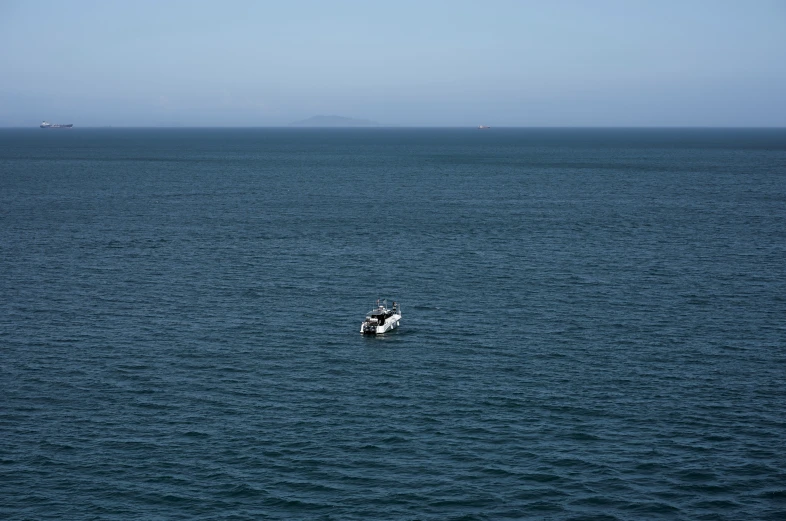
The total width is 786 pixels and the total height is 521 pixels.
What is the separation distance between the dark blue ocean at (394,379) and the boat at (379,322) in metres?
1.66

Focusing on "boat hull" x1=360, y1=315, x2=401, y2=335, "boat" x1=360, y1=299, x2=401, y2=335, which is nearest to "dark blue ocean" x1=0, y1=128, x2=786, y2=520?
"boat hull" x1=360, y1=315, x2=401, y2=335

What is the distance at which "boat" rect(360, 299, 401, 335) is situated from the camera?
285ft

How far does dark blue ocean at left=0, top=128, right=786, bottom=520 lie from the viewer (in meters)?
54.2

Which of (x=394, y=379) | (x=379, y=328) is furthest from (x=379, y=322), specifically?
(x=394, y=379)

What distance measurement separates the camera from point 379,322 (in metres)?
87.4

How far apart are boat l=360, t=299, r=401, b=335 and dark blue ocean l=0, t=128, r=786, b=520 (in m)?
1.66

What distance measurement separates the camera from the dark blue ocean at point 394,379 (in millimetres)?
54156

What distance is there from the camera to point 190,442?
60.9 meters

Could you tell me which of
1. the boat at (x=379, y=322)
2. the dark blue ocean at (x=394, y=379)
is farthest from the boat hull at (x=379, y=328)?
the dark blue ocean at (x=394, y=379)

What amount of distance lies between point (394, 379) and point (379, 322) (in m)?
13.8

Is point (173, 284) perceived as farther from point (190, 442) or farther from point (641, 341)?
point (641, 341)

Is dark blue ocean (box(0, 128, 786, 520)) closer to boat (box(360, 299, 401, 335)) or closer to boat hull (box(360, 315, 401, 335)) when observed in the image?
boat hull (box(360, 315, 401, 335))

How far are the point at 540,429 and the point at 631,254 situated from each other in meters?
70.4

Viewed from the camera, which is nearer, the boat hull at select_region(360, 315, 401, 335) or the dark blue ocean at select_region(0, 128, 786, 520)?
the dark blue ocean at select_region(0, 128, 786, 520)
